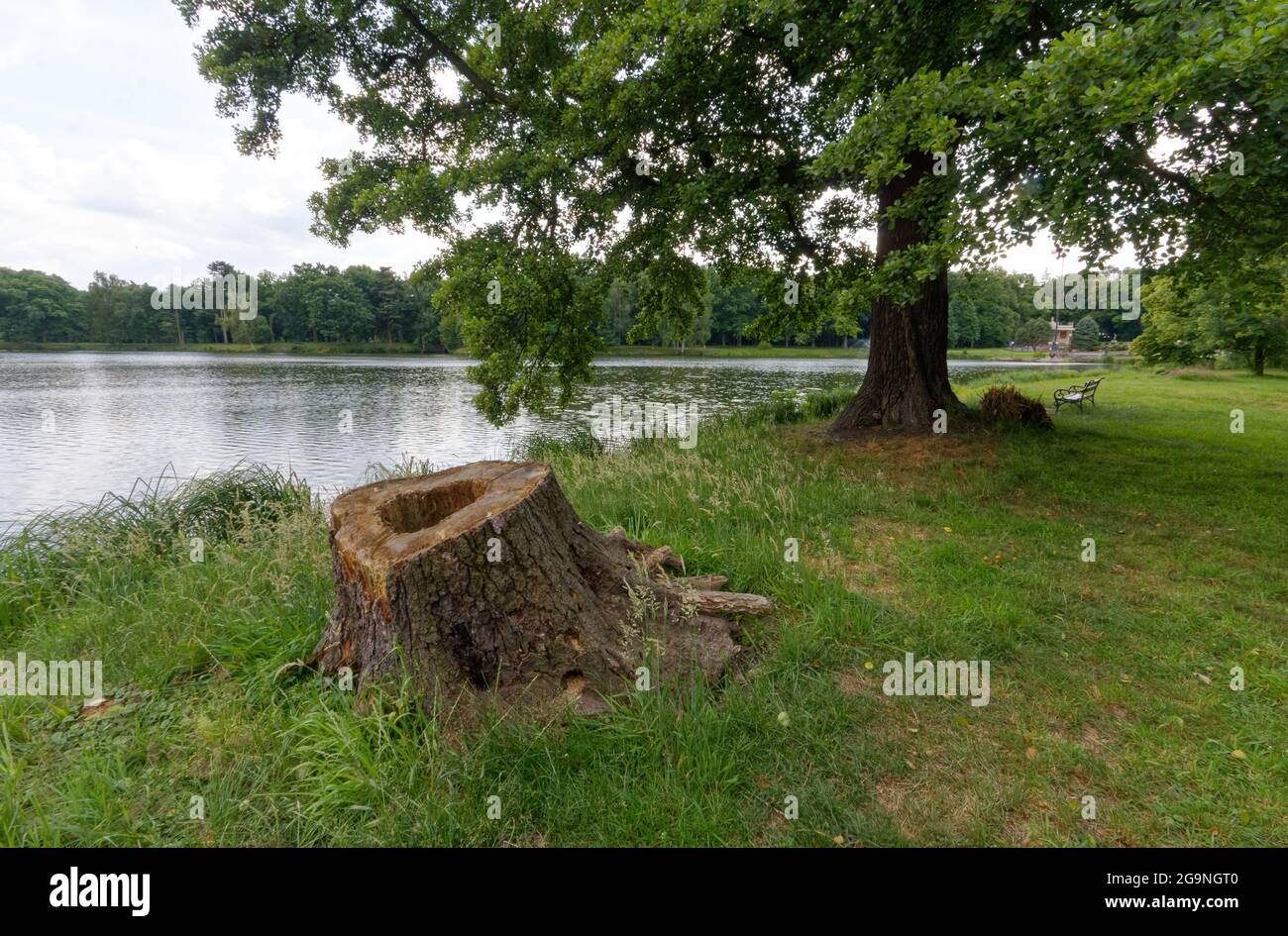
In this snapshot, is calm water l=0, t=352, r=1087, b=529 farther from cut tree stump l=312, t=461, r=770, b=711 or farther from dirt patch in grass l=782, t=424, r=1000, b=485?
cut tree stump l=312, t=461, r=770, b=711

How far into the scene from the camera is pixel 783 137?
10.4 m

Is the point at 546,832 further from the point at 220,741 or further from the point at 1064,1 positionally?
the point at 1064,1

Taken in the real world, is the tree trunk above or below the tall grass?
above

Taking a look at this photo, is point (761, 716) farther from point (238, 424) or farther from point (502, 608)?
point (238, 424)

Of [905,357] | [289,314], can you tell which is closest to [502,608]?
[905,357]

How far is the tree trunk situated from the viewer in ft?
34.2

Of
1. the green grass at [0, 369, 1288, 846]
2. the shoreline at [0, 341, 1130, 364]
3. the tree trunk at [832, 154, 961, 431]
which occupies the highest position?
the shoreline at [0, 341, 1130, 364]

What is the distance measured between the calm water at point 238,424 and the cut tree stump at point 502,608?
26.0ft

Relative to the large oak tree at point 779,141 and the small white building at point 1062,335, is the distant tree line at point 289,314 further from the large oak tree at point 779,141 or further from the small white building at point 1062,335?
the large oak tree at point 779,141

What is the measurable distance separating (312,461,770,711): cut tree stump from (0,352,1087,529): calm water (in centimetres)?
792

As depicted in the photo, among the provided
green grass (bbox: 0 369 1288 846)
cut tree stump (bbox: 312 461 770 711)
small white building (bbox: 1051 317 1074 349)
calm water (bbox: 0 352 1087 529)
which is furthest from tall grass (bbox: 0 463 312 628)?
small white building (bbox: 1051 317 1074 349)

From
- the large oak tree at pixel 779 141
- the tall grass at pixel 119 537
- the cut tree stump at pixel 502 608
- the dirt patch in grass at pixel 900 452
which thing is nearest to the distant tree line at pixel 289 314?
the large oak tree at pixel 779 141

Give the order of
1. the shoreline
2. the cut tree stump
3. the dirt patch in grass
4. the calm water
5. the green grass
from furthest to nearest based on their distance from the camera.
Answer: the shoreline, the calm water, the dirt patch in grass, the cut tree stump, the green grass
